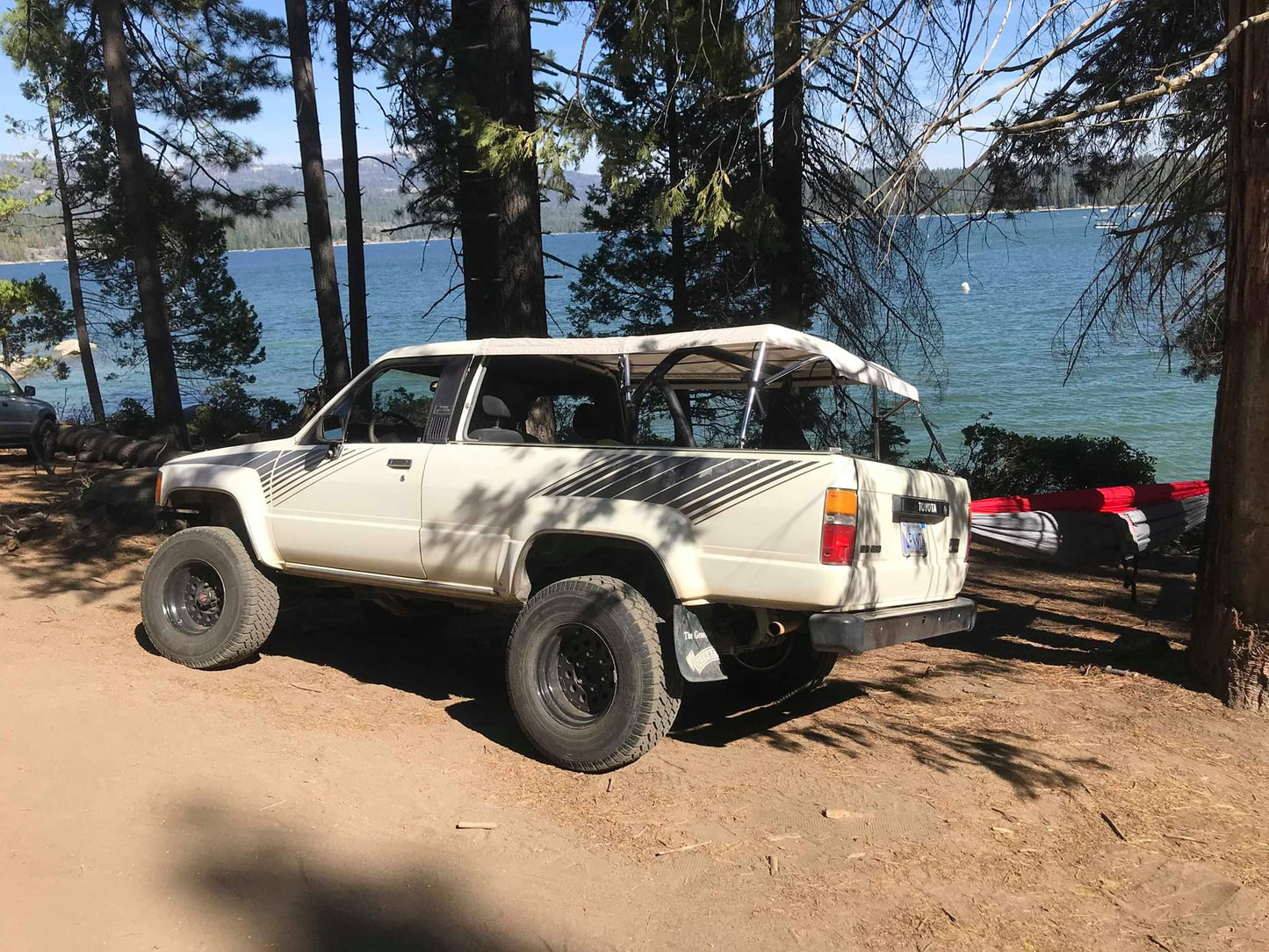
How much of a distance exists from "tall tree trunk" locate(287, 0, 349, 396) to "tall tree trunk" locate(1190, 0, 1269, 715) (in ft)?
43.1

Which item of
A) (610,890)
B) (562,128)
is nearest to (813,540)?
(610,890)

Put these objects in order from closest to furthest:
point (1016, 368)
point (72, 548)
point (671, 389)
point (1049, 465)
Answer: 1. point (671, 389)
2. point (72, 548)
3. point (1049, 465)
4. point (1016, 368)

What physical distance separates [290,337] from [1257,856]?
58.2 metres

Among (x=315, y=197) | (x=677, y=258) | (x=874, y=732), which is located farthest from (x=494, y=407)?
(x=315, y=197)

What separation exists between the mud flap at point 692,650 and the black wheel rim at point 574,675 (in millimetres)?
420

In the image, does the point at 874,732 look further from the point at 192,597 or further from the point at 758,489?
the point at 192,597

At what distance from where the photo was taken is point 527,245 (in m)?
9.63

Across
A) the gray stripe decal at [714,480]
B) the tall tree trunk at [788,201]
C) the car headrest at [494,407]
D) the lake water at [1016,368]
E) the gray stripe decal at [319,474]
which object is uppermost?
the tall tree trunk at [788,201]

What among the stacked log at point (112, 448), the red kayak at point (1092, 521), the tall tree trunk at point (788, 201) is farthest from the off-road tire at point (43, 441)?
the red kayak at point (1092, 521)

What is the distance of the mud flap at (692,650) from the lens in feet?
16.4

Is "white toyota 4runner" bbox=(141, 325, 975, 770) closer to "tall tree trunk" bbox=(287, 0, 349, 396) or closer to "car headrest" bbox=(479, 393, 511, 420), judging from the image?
"car headrest" bbox=(479, 393, 511, 420)

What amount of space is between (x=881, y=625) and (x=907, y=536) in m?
0.58

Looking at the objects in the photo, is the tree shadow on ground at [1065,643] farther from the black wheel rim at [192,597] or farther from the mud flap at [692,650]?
the black wheel rim at [192,597]

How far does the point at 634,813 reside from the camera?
4.81 meters
